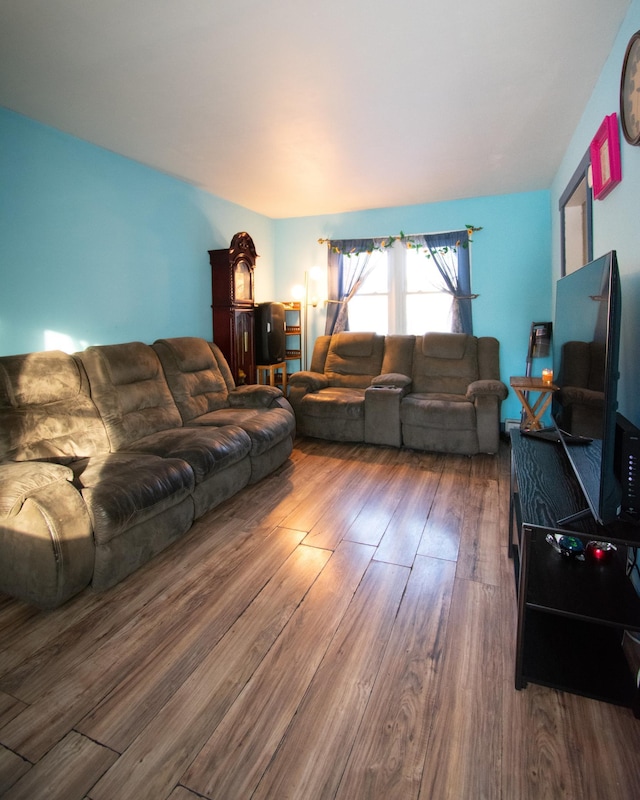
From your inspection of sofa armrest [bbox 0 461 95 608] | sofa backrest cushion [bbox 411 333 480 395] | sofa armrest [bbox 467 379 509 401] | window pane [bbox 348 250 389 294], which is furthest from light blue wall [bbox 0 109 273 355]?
sofa armrest [bbox 467 379 509 401]

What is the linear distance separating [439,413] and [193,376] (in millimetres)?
2183

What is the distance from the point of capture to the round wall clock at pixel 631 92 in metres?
1.65

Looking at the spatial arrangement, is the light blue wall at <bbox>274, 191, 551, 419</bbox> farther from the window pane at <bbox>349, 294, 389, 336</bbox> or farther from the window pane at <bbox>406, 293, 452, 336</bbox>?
the window pane at <bbox>349, 294, 389, 336</bbox>

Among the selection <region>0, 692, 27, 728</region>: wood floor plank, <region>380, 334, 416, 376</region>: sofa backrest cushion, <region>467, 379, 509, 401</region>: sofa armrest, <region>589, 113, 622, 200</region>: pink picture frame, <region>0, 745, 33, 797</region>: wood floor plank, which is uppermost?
<region>589, 113, 622, 200</region>: pink picture frame

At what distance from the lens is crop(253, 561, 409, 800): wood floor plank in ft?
3.74

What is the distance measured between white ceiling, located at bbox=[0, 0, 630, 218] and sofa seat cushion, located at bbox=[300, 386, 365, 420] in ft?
6.70

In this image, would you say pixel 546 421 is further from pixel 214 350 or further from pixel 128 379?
pixel 128 379

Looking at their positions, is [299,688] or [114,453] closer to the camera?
[299,688]

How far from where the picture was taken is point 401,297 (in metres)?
5.13

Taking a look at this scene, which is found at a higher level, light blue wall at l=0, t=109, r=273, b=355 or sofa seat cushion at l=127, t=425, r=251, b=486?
light blue wall at l=0, t=109, r=273, b=355

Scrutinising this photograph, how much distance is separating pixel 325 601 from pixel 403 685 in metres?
0.52

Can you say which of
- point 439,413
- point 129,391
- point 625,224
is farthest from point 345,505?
point 625,224

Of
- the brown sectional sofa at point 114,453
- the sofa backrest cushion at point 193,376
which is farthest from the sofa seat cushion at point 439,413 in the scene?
the sofa backrest cushion at point 193,376

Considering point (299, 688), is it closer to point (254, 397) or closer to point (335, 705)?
point (335, 705)
